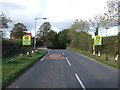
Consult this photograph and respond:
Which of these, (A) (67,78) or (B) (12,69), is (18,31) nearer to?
(B) (12,69)

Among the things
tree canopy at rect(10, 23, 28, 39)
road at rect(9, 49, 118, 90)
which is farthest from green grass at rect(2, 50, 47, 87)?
tree canopy at rect(10, 23, 28, 39)

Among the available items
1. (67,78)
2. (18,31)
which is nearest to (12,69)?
(67,78)

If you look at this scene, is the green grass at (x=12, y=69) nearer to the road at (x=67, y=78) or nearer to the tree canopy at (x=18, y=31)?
the road at (x=67, y=78)

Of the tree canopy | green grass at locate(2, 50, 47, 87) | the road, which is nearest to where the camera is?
the road

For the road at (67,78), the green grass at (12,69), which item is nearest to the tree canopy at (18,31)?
the green grass at (12,69)

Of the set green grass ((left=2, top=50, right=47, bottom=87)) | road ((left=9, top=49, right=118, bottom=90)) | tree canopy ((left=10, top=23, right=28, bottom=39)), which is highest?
tree canopy ((left=10, top=23, right=28, bottom=39))

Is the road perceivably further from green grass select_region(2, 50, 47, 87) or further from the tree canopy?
the tree canopy

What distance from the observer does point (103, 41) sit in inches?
949

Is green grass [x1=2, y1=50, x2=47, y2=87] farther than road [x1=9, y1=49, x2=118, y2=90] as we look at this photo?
Yes

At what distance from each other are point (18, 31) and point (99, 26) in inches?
2219

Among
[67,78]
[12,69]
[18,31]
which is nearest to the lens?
[67,78]

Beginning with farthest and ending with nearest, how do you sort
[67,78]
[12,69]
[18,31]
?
[18,31] → [12,69] → [67,78]

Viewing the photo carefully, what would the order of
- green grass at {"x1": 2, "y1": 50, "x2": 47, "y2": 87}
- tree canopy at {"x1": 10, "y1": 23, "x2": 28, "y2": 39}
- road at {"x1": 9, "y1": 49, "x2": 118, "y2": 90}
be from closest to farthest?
road at {"x1": 9, "y1": 49, "x2": 118, "y2": 90}, green grass at {"x1": 2, "y1": 50, "x2": 47, "y2": 87}, tree canopy at {"x1": 10, "y1": 23, "x2": 28, "y2": 39}

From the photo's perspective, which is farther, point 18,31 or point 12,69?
point 18,31
